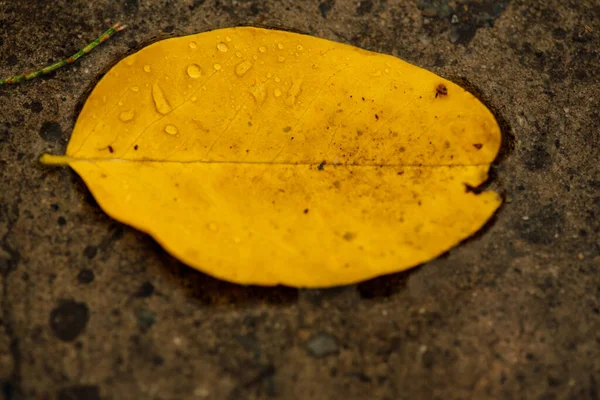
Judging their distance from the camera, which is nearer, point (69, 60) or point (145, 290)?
point (145, 290)

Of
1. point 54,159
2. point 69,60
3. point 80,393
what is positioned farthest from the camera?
point 69,60

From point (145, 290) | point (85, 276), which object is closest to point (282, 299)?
point (145, 290)

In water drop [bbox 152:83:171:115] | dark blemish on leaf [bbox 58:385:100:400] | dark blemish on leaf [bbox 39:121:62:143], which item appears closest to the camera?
dark blemish on leaf [bbox 58:385:100:400]

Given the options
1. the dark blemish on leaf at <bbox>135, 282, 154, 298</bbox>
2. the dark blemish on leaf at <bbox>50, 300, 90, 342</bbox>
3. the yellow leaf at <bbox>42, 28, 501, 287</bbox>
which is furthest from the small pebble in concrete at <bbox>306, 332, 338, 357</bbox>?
the dark blemish on leaf at <bbox>50, 300, 90, 342</bbox>

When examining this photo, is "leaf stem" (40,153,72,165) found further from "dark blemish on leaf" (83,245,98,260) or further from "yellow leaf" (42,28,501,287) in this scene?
"dark blemish on leaf" (83,245,98,260)

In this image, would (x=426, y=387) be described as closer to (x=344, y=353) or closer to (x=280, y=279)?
(x=344, y=353)

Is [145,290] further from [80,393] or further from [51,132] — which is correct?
[51,132]

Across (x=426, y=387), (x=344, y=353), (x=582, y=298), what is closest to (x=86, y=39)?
(x=344, y=353)
